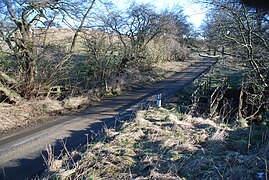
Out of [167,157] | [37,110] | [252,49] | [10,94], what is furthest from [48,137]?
[252,49]

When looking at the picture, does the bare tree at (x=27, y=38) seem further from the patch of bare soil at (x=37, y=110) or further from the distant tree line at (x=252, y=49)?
the distant tree line at (x=252, y=49)

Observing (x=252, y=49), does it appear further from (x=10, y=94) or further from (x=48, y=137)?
(x=10, y=94)

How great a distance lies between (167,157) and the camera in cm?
500

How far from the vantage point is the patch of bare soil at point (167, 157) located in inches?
171

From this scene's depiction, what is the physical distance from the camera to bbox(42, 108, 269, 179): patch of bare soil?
435 cm

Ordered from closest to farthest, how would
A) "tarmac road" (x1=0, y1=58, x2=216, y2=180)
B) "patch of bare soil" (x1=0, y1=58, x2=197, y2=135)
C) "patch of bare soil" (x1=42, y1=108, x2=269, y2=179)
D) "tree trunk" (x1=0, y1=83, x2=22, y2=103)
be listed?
"patch of bare soil" (x1=42, y1=108, x2=269, y2=179)
"tarmac road" (x1=0, y1=58, x2=216, y2=180)
"patch of bare soil" (x1=0, y1=58, x2=197, y2=135)
"tree trunk" (x1=0, y1=83, x2=22, y2=103)

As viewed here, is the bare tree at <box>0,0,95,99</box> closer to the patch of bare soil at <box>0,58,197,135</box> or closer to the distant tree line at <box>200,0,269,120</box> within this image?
the patch of bare soil at <box>0,58,197,135</box>

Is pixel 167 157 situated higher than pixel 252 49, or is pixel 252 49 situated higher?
pixel 252 49

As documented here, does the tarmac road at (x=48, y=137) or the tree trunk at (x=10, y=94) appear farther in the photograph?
the tree trunk at (x=10, y=94)

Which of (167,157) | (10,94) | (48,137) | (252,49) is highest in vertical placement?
(252,49)

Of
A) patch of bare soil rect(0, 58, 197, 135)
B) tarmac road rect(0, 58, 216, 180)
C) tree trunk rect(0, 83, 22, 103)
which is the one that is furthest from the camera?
tree trunk rect(0, 83, 22, 103)

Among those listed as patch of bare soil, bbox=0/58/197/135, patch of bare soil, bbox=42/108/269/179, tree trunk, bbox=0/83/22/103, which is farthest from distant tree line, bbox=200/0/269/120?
tree trunk, bbox=0/83/22/103

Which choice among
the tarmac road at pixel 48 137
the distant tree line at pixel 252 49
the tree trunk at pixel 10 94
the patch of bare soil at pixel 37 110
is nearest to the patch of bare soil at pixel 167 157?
the tarmac road at pixel 48 137

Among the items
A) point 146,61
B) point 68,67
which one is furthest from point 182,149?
point 146,61
